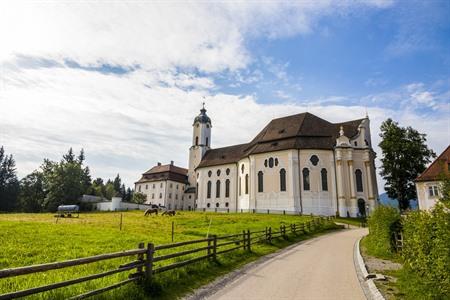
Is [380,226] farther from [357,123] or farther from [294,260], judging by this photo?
[357,123]

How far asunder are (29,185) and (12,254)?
67891 millimetres

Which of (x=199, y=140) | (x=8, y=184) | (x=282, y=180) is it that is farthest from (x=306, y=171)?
(x=8, y=184)

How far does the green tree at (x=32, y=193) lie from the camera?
64750 millimetres

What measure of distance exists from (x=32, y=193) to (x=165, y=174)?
29865 mm

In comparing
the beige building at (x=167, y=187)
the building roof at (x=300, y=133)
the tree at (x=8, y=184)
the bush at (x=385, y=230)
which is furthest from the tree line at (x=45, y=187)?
the bush at (x=385, y=230)

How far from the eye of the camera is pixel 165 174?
7269 cm

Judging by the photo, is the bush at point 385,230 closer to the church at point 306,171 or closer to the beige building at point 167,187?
the church at point 306,171

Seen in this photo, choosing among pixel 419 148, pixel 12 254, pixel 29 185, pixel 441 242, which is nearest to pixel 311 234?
pixel 441 242

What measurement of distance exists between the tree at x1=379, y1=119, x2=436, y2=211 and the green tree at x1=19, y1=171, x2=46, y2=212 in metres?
66.9

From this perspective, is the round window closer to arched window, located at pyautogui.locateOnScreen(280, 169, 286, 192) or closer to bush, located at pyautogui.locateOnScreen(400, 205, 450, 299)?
arched window, located at pyautogui.locateOnScreen(280, 169, 286, 192)

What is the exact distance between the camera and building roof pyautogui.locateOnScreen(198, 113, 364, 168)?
4828 centimetres

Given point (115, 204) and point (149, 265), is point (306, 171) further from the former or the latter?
point (149, 265)

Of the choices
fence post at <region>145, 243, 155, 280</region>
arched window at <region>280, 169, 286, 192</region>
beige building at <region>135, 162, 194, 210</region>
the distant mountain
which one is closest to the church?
arched window at <region>280, 169, 286, 192</region>

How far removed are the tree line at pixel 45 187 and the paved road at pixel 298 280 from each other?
54.7m
